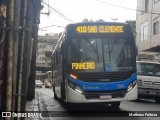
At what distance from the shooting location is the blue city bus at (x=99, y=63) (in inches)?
511

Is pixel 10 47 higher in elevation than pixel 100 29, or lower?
lower

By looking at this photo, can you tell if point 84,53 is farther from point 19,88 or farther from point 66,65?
point 19,88

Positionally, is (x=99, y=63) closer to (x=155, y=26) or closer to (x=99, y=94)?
(x=99, y=94)

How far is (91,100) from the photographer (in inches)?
508

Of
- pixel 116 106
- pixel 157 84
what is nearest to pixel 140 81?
pixel 157 84

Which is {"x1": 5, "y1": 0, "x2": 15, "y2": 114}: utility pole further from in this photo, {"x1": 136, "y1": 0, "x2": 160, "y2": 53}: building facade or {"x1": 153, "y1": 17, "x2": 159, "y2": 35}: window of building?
{"x1": 153, "y1": 17, "x2": 159, "y2": 35}: window of building

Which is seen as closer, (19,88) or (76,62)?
(19,88)

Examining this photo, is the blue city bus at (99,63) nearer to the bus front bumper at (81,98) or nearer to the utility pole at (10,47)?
the bus front bumper at (81,98)

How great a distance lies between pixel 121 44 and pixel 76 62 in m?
1.72

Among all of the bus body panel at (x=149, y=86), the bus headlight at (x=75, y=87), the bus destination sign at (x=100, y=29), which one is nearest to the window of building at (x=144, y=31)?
the bus body panel at (x=149, y=86)

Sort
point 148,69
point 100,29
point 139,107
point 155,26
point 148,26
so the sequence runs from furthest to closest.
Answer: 1. point 148,26
2. point 155,26
3. point 148,69
4. point 139,107
5. point 100,29

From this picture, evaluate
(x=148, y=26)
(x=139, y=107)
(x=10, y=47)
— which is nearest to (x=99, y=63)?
(x=139, y=107)

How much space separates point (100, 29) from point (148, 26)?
26254 millimetres

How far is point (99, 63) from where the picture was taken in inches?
520
